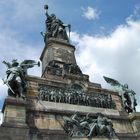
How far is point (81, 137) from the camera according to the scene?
42.0 feet

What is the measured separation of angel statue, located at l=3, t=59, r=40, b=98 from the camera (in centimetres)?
1349

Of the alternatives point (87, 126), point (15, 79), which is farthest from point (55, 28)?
point (87, 126)

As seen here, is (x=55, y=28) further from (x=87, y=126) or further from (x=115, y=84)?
(x=87, y=126)

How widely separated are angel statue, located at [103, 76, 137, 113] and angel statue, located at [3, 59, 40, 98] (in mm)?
6575

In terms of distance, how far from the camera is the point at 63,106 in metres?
14.6

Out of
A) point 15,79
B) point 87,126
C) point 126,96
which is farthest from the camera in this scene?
point 126,96

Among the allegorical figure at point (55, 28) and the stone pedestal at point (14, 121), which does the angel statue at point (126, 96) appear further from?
the stone pedestal at point (14, 121)

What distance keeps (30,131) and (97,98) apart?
17.9 feet

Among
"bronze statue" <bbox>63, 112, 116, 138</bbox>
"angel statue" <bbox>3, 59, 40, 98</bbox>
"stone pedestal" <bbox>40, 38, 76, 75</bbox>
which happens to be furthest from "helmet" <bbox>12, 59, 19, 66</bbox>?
"bronze statue" <bbox>63, 112, 116, 138</bbox>

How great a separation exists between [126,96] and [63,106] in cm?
493

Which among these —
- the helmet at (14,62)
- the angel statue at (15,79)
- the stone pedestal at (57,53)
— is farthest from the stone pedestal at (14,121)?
the stone pedestal at (57,53)

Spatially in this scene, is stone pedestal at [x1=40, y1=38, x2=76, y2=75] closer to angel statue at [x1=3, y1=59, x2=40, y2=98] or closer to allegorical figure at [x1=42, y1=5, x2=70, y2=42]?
allegorical figure at [x1=42, y1=5, x2=70, y2=42]

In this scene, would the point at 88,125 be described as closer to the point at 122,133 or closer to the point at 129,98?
the point at 122,133

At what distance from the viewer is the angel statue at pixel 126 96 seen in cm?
1680
